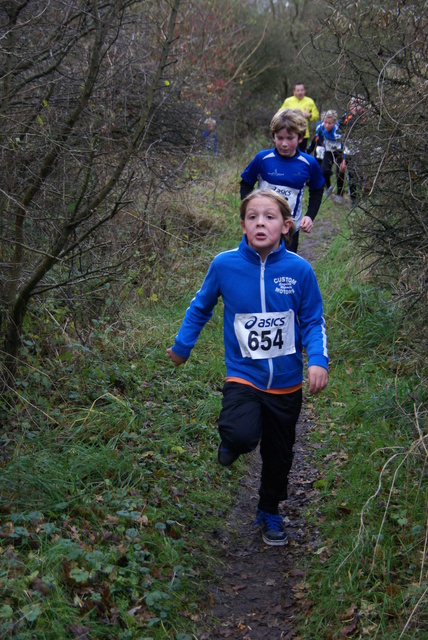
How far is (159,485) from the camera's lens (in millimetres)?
4004

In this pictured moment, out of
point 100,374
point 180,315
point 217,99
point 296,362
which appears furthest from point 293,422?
point 217,99

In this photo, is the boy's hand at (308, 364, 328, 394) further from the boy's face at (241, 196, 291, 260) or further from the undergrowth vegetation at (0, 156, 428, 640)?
the boy's face at (241, 196, 291, 260)

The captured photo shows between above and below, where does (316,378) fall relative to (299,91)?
below

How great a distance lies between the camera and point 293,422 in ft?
12.1

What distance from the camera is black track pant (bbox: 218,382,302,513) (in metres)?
3.50

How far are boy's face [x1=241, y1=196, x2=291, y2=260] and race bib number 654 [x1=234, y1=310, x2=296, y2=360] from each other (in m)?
0.33

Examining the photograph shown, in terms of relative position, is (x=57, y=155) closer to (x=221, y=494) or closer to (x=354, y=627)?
(x=221, y=494)

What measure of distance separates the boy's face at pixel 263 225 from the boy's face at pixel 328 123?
905cm

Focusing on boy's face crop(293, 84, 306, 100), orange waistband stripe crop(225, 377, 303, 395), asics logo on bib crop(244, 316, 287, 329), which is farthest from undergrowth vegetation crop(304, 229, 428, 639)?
boy's face crop(293, 84, 306, 100)

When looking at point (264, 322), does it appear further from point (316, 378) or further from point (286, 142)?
point (286, 142)

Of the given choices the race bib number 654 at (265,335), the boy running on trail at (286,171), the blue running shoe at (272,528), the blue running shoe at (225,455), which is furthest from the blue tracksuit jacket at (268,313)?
the boy running on trail at (286,171)

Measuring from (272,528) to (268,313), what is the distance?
1.25m

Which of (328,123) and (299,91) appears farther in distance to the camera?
(299,91)

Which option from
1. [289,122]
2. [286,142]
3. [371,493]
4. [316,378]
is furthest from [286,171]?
[371,493]
